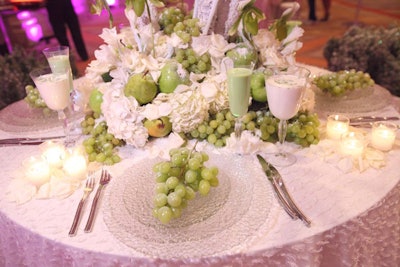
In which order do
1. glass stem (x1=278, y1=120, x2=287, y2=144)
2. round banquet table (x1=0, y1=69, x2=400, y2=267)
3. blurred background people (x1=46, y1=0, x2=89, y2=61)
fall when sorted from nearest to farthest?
round banquet table (x1=0, y1=69, x2=400, y2=267), glass stem (x1=278, y1=120, x2=287, y2=144), blurred background people (x1=46, y1=0, x2=89, y2=61)

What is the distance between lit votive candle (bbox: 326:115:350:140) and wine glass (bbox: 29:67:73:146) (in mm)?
949

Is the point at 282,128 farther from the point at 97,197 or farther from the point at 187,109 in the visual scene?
the point at 97,197

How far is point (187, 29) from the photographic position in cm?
138

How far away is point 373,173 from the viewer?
1.05 m

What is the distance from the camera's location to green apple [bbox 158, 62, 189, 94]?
1.26 metres

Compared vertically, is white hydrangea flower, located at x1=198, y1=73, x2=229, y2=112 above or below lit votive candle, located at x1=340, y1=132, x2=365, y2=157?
above

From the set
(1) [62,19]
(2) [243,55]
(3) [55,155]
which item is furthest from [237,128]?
(1) [62,19]

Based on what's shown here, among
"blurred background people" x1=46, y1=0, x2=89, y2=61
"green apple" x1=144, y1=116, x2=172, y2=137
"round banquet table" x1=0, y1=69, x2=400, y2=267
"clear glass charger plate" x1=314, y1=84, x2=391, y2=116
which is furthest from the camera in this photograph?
"blurred background people" x1=46, y1=0, x2=89, y2=61

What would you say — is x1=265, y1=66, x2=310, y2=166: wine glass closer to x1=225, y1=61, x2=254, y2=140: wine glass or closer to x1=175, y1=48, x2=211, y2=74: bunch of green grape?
x1=225, y1=61, x2=254, y2=140: wine glass

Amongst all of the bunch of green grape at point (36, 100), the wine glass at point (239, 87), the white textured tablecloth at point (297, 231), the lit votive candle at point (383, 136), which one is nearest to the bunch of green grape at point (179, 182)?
the white textured tablecloth at point (297, 231)

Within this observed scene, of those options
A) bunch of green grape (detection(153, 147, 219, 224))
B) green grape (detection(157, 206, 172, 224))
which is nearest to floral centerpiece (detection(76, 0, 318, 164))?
bunch of green grape (detection(153, 147, 219, 224))

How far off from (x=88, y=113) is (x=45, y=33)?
416 centimetres

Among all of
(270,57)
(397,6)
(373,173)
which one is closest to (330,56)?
(270,57)

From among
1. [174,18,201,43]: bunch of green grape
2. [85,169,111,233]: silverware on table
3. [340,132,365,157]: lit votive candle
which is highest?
[174,18,201,43]: bunch of green grape
